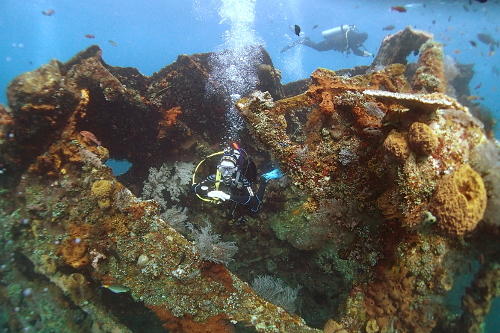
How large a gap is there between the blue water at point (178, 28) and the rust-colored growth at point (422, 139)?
35303 millimetres

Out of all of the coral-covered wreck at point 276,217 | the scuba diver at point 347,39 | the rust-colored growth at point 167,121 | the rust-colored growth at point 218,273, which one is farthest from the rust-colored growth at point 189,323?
the scuba diver at point 347,39

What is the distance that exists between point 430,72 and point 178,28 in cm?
13148

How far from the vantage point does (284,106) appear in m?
4.01

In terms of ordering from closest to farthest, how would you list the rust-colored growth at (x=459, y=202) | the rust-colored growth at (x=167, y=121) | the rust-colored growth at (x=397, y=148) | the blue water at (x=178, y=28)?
the rust-colored growth at (x=459, y=202), the rust-colored growth at (x=397, y=148), the rust-colored growth at (x=167, y=121), the blue water at (x=178, y=28)

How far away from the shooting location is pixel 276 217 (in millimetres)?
6316

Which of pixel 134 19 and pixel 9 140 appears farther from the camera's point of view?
pixel 134 19

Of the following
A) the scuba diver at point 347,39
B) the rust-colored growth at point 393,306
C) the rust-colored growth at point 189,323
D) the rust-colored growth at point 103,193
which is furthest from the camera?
the scuba diver at point 347,39

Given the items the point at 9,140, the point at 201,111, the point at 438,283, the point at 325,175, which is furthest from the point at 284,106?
the point at 9,140

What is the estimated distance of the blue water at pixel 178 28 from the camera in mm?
56531

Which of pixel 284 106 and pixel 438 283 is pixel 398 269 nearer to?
pixel 438 283

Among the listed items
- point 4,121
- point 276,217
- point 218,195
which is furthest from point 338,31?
point 4,121

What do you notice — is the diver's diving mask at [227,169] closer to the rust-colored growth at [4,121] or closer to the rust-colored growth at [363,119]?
the rust-colored growth at [363,119]

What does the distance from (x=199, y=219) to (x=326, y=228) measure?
3.76m

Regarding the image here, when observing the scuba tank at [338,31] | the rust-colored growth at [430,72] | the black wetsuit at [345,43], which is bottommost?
the rust-colored growth at [430,72]
